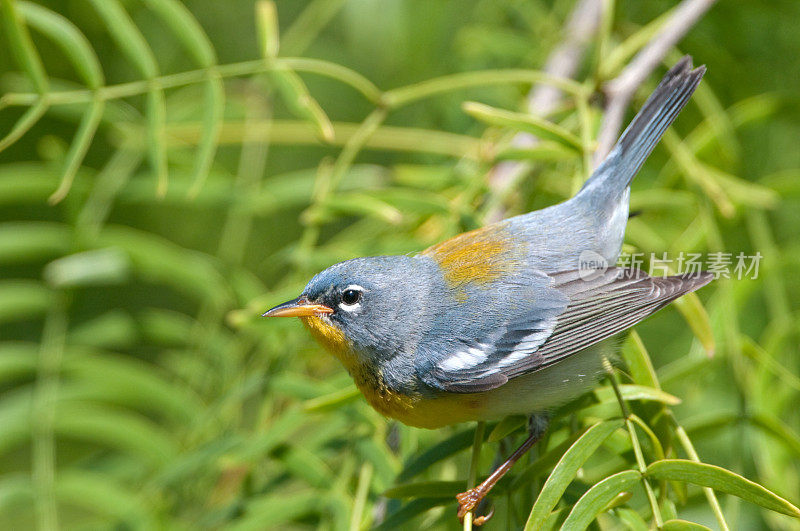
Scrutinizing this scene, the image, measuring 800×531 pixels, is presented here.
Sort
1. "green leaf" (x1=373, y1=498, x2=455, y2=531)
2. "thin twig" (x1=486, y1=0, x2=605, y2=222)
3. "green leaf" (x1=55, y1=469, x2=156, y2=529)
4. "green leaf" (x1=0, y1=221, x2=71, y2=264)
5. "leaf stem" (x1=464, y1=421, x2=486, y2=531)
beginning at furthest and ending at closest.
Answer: "thin twig" (x1=486, y1=0, x2=605, y2=222), "green leaf" (x1=0, y1=221, x2=71, y2=264), "green leaf" (x1=55, y1=469, x2=156, y2=529), "green leaf" (x1=373, y1=498, x2=455, y2=531), "leaf stem" (x1=464, y1=421, x2=486, y2=531)

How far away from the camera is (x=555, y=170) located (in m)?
3.21

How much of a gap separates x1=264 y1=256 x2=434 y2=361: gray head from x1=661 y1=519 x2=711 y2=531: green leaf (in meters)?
0.91

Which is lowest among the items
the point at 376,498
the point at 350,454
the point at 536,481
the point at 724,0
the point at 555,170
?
the point at 536,481

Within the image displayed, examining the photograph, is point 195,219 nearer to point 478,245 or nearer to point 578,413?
point 478,245

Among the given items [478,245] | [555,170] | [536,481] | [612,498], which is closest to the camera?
[612,498]

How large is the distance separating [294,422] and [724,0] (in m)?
2.80

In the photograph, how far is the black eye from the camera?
2.32 m

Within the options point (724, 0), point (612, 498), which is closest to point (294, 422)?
point (612, 498)

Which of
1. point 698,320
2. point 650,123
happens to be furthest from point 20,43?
point 698,320

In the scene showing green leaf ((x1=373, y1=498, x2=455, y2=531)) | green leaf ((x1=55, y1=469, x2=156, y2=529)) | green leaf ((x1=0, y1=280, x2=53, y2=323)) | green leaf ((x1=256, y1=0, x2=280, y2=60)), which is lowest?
green leaf ((x1=373, y1=498, x2=455, y2=531))

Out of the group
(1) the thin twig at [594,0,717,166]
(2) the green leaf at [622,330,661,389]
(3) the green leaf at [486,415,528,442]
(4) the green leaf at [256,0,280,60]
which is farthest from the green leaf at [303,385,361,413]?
(1) the thin twig at [594,0,717,166]

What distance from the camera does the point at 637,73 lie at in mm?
2725

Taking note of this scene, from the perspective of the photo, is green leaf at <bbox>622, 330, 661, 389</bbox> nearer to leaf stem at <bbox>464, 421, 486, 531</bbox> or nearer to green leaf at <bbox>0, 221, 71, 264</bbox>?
leaf stem at <bbox>464, 421, 486, 531</bbox>

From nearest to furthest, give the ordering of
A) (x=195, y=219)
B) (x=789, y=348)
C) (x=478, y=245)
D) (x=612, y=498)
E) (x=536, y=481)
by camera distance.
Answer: (x=612, y=498)
(x=536, y=481)
(x=478, y=245)
(x=789, y=348)
(x=195, y=219)
